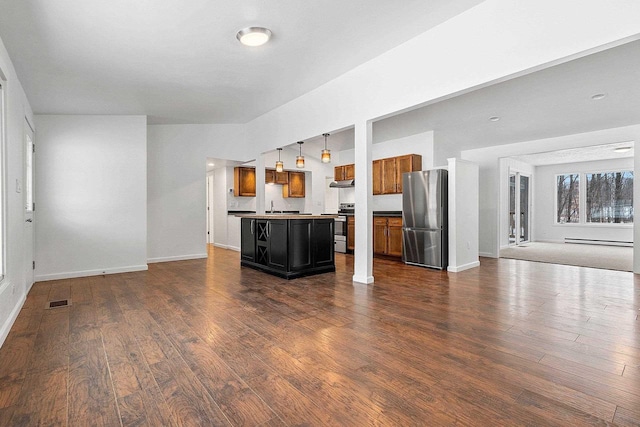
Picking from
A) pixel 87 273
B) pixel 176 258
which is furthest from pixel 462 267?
pixel 87 273

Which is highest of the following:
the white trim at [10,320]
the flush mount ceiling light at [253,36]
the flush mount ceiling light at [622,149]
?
the flush mount ceiling light at [253,36]

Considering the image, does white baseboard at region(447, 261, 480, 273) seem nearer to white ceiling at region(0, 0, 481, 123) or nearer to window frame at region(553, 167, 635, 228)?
white ceiling at region(0, 0, 481, 123)

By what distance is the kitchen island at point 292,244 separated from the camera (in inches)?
192

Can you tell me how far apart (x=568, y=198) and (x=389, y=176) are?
709 cm

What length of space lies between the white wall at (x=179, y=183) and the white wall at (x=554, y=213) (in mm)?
9939

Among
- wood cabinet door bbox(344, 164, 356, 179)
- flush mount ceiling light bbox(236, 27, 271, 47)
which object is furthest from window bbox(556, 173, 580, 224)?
flush mount ceiling light bbox(236, 27, 271, 47)

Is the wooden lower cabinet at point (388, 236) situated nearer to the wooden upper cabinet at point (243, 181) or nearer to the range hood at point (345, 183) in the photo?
the range hood at point (345, 183)

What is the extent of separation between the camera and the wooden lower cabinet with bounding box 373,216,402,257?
662 cm

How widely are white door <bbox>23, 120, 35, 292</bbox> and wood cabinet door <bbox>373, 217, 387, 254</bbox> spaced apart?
564 centimetres

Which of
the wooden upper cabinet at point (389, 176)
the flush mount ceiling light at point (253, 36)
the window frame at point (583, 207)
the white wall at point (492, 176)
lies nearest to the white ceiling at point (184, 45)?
the flush mount ceiling light at point (253, 36)

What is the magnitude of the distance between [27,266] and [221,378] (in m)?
3.88

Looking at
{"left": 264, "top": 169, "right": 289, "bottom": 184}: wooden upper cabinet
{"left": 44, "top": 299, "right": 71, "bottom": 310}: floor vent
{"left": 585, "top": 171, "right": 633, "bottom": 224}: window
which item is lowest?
{"left": 44, "top": 299, "right": 71, "bottom": 310}: floor vent

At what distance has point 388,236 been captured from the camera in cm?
679

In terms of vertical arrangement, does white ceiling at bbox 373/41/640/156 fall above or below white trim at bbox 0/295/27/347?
above
